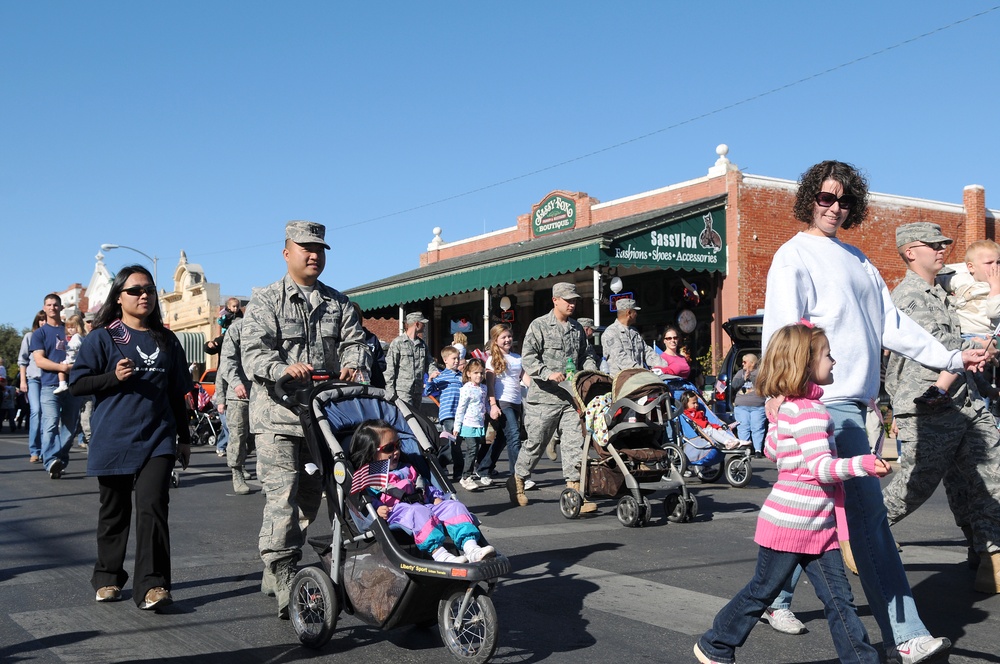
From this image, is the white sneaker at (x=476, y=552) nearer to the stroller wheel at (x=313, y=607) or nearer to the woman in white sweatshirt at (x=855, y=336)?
the stroller wheel at (x=313, y=607)

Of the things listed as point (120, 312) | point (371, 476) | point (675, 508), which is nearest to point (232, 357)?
point (120, 312)

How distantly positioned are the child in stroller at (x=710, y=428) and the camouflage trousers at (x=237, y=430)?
4.85m

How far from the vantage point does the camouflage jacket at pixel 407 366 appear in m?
12.2

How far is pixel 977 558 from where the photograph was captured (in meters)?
6.32

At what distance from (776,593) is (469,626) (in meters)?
1.35

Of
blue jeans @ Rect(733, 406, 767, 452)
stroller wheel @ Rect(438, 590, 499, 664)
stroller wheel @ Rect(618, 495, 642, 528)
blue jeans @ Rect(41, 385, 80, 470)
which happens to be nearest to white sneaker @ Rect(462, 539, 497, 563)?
stroller wheel @ Rect(438, 590, 499, 664)

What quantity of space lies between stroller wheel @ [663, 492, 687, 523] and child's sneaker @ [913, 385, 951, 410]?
338 cm

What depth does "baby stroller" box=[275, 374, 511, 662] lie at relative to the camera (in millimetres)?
4355

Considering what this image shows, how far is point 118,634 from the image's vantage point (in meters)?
4.97

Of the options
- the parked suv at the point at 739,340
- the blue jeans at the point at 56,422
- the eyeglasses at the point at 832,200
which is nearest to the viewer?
the eyeglasses at the point at 832,200

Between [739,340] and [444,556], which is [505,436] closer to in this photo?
[739,340]

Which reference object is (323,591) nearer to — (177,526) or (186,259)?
(177,526)

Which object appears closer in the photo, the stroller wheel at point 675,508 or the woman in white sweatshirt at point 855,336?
the woman in white sweatshirt at point 855,336

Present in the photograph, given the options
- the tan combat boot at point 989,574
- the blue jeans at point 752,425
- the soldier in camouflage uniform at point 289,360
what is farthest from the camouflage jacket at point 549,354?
the blue jeans at point 752,425
